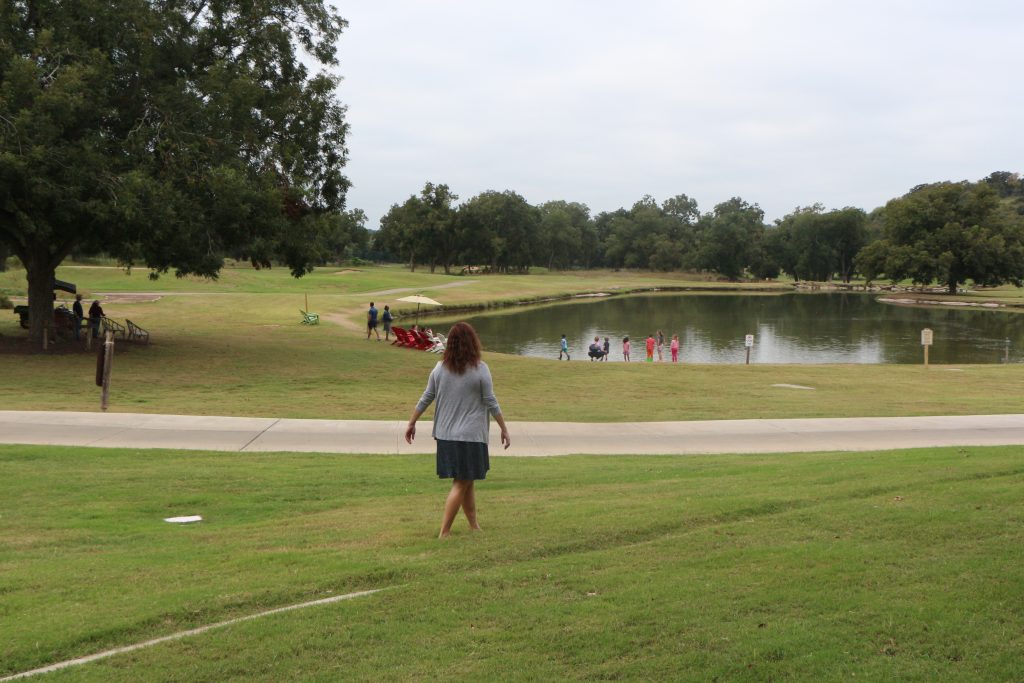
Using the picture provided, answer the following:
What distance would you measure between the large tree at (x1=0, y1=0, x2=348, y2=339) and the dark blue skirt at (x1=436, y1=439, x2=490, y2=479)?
17.2m

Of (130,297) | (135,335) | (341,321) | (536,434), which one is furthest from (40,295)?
(130,297)

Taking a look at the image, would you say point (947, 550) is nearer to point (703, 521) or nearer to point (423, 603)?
point (703, 521)

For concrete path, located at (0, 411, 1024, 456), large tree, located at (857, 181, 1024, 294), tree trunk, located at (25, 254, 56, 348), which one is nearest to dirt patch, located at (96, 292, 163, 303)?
tree trunk, located at (25, 254, 56, 348)

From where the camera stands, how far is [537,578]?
6.41m

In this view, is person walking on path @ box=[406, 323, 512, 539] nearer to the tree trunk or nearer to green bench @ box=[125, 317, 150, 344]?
the tree trunk

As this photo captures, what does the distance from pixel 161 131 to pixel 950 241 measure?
102 meters

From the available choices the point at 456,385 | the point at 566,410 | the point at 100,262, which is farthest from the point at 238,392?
the point at 100,262

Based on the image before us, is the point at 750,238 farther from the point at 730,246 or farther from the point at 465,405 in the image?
the point at 465,405

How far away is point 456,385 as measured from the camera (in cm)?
754

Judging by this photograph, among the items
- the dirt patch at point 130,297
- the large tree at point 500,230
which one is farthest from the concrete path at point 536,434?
the large tree at point 500,230

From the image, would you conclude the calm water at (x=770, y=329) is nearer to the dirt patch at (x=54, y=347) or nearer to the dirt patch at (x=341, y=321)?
the dirt patch at (x=341, y=321)

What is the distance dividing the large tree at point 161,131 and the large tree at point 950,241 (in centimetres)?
9257

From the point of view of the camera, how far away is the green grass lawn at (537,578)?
4965 mm

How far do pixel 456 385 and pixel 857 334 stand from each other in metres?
55.8
